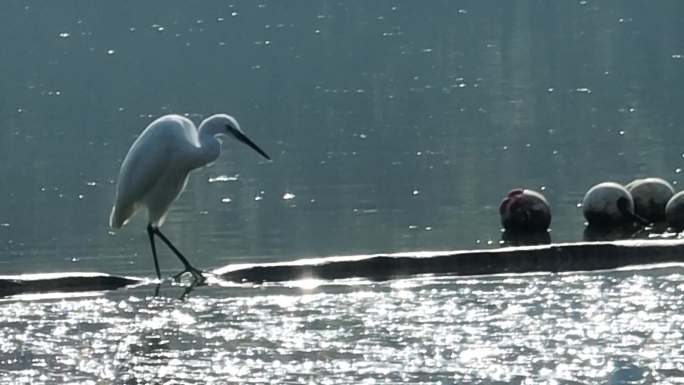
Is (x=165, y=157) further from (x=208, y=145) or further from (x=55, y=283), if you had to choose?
(x=55, y=283)

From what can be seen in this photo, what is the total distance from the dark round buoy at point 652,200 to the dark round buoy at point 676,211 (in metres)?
0.39

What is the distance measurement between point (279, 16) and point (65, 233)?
1543 inches

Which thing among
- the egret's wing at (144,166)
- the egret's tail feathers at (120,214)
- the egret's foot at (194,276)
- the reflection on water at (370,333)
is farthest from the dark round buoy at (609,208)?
the egret's tail feathers at (120,214)

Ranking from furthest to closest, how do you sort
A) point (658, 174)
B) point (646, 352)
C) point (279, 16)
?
point (279, 16) < point (658, 174) < point (646, 352)

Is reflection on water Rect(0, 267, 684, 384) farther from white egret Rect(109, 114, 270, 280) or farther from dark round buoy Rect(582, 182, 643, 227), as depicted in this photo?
dark round buoy Rect(582, 182, 643, 227)

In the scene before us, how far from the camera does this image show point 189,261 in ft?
44.1

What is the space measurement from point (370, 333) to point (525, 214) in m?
4.90

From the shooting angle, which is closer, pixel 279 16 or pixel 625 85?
pixel 625 85

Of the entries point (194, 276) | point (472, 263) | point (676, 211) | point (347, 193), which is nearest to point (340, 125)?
point (347, 193)

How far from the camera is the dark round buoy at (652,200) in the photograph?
48.0 ft

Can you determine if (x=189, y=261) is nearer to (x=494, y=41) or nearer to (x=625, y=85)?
(x=625, y=85)

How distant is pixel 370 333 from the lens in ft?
31.8

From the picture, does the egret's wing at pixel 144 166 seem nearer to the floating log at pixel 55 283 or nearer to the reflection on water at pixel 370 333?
the floating log at pixel 55 283

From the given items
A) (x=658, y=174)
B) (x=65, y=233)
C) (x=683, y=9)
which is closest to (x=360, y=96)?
(x=658, y=174)
